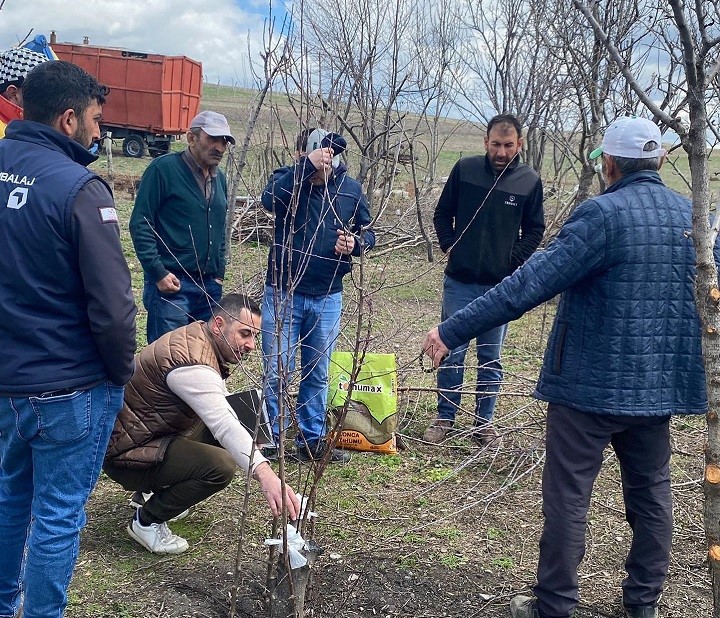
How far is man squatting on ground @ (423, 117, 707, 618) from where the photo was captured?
246cm

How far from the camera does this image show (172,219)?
12.8ft

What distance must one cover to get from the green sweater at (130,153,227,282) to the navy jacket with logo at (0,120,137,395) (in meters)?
1.56

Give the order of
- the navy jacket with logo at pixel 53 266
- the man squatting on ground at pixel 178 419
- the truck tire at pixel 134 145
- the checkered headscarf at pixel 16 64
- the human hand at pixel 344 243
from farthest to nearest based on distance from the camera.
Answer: the truck tire at pixel 134 145 → the human hand at pixel 344 243 → the checkered headscarf at pixel 16 64 → the man squatting on ground at pixel 178 419 → the navy jacket with logo at pixel 53 266

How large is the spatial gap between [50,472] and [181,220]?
74.9 inches

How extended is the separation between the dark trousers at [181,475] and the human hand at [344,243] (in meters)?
1.23

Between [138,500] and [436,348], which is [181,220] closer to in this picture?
[138,500]

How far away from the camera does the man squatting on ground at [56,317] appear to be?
2.11m

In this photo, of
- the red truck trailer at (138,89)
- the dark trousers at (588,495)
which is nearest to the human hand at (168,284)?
the dark trousers at (588,495)

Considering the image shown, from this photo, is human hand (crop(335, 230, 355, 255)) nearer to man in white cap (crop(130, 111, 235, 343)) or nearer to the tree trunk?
man in white cap (crop(130, 111, 235, 343))

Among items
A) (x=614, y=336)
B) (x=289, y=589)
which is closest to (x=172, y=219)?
(x=289, y=589)

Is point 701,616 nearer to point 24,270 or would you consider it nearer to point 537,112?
point 24,270

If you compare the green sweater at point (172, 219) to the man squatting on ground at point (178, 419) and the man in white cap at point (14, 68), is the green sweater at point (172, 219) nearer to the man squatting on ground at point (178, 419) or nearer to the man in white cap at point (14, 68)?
the man in white cap at point (14, 68)

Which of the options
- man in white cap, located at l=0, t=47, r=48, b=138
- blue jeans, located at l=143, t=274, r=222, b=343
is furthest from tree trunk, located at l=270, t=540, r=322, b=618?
man in white cap, located at l=0, t=47, r=48, b=138

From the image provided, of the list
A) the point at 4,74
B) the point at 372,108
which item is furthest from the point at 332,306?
the point at 372,108
